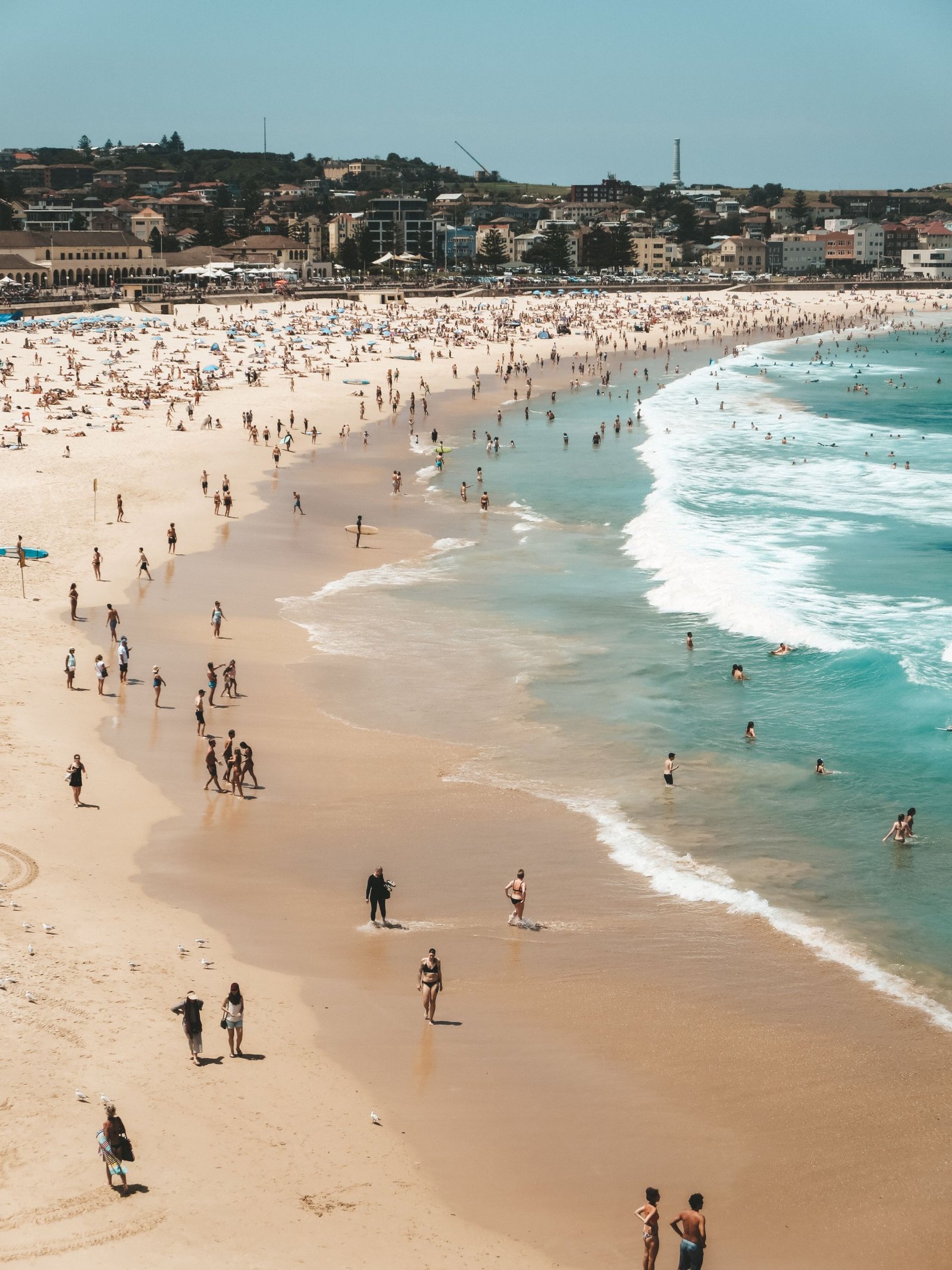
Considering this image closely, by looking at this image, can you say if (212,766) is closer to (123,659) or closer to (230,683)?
(230,683)

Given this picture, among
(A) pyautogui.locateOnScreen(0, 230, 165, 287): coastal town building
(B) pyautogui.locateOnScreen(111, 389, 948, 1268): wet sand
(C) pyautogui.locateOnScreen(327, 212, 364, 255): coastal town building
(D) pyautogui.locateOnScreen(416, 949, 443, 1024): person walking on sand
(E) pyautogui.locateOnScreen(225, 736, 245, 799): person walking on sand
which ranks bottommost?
(B) pyautogui.locateOnScreen(111, 389, 948, 1268): wet sand

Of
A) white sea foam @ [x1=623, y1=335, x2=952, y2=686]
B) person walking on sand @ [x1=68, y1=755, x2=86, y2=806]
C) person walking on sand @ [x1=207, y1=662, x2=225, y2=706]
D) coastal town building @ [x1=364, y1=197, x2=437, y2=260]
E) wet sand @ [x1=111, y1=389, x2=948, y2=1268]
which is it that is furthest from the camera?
A: coastal town building @ [x1=364, y1=197, x2=437, y2=260]

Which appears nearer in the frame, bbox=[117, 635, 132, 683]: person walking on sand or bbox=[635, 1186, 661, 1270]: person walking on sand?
bbox=[635, 1186, 661, 1270]: person walking on sand

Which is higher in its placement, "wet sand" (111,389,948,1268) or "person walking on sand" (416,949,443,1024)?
"person walking on sand" (416,949,443,1024)

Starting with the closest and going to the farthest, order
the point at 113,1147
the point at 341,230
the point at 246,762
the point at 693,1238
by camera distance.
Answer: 1. the point at 693,1238
2. the point at 113,1147
3. the point at 246,762
4. the point at 341,230

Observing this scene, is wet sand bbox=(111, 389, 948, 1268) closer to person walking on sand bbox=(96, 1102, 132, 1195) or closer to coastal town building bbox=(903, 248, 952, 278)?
person walking on sand bbox=(96, 1102, 132, 1195)

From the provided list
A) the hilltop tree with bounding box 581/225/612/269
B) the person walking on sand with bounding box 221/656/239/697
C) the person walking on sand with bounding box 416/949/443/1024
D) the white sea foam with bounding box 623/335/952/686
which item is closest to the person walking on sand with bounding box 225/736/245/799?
the person walking on sand with bounding box 221/656/239/697

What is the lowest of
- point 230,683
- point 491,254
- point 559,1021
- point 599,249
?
point 559,1021

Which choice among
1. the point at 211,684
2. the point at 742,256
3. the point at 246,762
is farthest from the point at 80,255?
the point at 246,762
